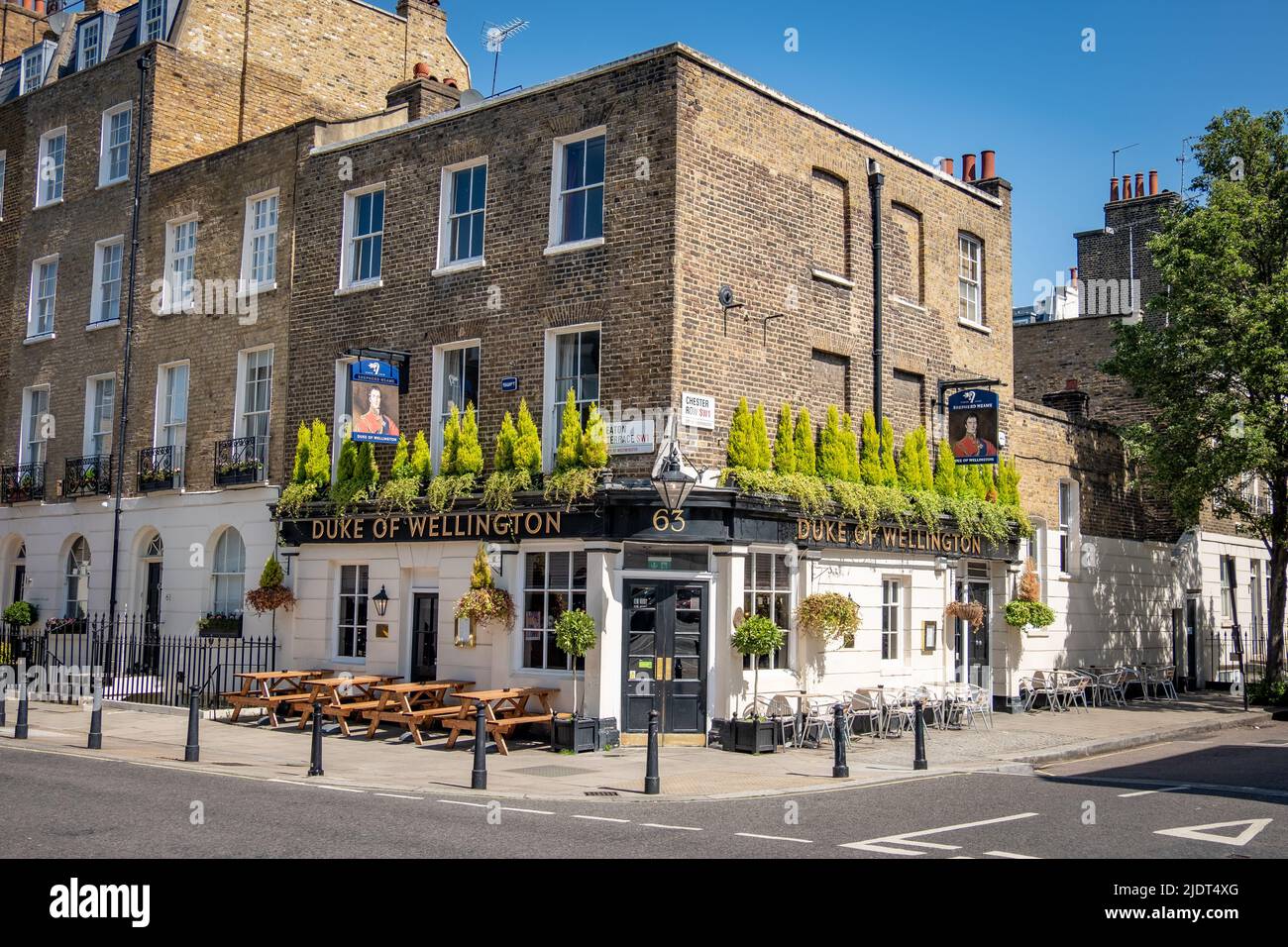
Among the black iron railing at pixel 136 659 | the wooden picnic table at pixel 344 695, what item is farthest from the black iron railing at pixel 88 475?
the wooden picnic table at pixel 344 695

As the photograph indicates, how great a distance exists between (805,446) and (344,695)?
891cm

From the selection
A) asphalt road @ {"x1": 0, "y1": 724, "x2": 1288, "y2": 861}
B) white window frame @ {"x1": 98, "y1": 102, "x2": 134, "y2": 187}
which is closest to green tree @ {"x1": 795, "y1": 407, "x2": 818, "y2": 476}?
asphalt road @ {"x1": 0, "y1": 724, "x2": 1288, "y2": 861}

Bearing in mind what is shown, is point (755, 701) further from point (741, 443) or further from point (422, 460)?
point (422, 460)

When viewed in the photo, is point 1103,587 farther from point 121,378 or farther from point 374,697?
point 121,378

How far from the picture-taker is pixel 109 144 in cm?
2920

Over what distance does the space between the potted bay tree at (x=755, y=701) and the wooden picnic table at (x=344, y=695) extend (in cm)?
580

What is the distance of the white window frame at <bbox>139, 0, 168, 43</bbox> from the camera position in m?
29.5

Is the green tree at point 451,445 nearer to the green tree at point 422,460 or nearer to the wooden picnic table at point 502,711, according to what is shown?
the green tree at point 422,460

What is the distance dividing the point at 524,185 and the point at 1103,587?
15964 mm

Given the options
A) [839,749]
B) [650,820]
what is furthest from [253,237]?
[650,820]

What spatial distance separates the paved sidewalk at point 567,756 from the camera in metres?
14.8
